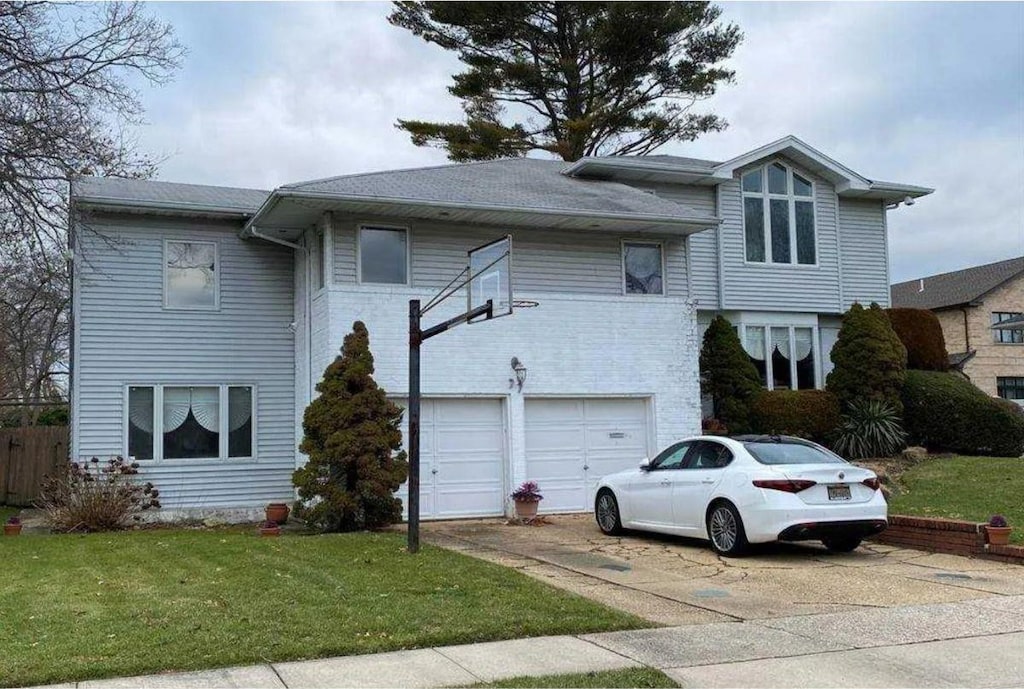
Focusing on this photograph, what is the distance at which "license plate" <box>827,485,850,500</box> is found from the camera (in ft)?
35.5

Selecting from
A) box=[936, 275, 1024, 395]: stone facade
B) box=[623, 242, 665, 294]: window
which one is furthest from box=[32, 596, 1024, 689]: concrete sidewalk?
box=[936, 275, 1024, 395]: stone facade

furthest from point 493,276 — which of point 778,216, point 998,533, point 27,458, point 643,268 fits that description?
point 27,458

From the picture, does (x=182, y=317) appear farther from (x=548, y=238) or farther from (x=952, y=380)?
(x=952, y=380)

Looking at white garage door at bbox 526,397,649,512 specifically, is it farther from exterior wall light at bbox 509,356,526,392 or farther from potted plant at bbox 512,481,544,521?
potted plant at bbox 512,481,544,521

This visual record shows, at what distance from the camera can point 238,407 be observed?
56.9 ft

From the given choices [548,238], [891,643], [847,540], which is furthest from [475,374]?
[891,643]

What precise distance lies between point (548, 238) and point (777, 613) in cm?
991

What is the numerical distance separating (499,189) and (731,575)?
356 inches

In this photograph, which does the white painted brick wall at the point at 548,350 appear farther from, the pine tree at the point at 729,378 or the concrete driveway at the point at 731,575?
the concrete driveway at the point at 731,575

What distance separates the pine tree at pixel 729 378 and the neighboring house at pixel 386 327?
174cm

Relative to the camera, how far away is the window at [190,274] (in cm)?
1712

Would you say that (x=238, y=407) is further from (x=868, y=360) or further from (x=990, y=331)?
(x=990, y=331)

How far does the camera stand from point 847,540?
458 inches

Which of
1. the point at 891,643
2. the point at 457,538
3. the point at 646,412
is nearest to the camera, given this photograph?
the point at 891,643
